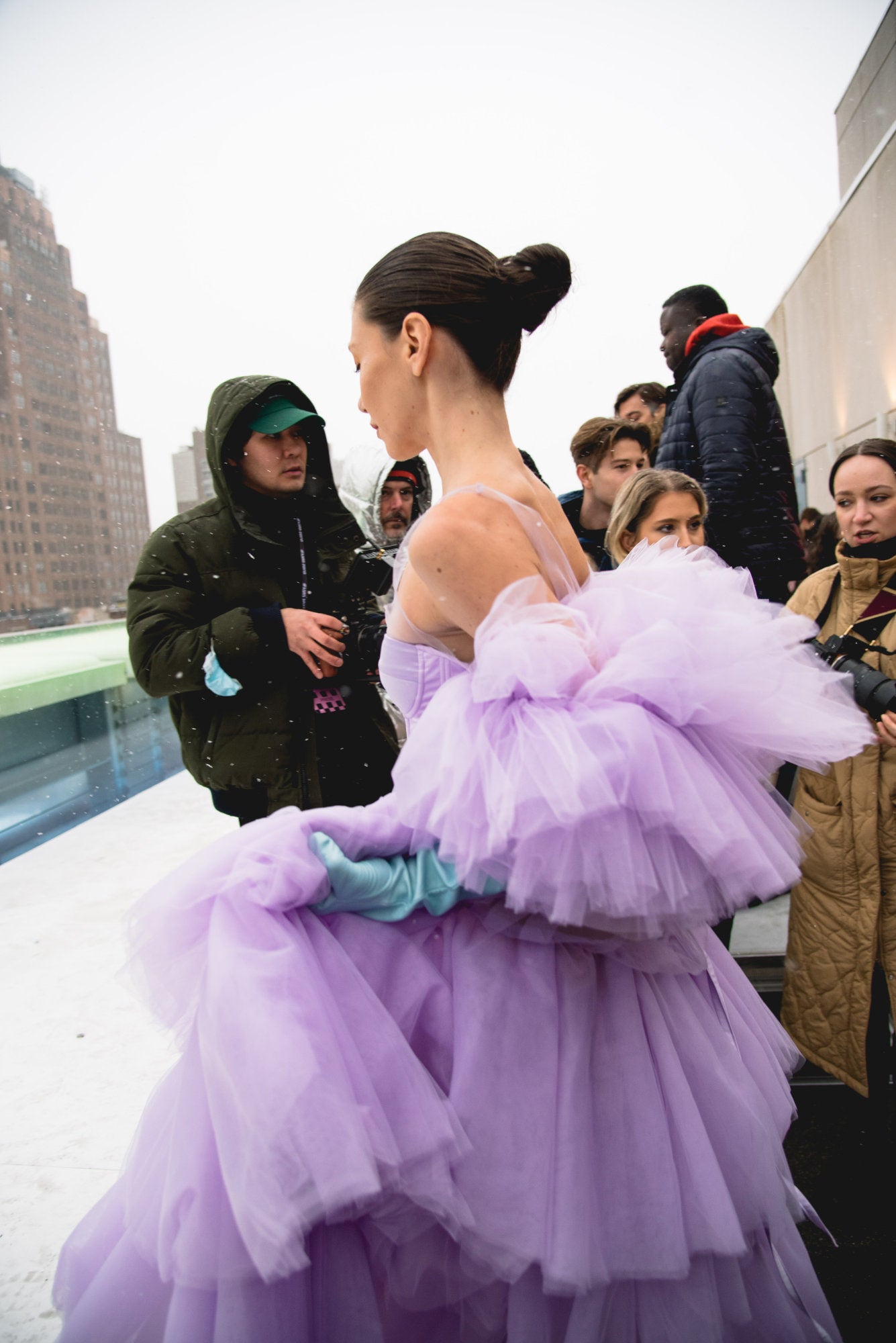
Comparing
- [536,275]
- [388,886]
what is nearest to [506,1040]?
[388,886]

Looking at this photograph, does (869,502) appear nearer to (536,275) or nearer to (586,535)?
(586,535)

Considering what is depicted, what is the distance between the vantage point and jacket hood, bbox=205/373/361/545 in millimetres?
1885

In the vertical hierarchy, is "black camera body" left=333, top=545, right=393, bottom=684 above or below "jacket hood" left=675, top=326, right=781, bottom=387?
below

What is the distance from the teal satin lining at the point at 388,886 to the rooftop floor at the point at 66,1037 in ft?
0.86

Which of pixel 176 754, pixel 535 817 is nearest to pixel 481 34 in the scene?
pixel 535 817

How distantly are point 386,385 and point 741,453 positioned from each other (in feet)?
4.97

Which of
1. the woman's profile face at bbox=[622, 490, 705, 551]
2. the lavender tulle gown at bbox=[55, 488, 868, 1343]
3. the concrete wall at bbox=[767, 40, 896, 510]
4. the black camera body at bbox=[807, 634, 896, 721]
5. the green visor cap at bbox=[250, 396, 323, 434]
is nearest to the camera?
the lavender tulle gown at bbox=[55, 488, 868, 1343]

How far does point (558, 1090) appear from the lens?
2.80ft

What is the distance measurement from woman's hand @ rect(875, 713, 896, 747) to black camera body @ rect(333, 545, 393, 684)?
46.7 inches

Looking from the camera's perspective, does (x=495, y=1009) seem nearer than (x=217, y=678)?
Yes

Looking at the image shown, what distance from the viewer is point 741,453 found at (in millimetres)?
2211

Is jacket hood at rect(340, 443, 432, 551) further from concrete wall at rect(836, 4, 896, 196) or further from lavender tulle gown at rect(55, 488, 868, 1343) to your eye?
concrete wall at rect(836, 4, 896, 196)

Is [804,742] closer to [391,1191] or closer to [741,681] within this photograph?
[741,681]

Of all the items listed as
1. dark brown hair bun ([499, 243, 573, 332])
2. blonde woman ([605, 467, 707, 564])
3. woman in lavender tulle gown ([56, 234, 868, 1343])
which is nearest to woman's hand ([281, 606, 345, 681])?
blonde woman ([605, 467, 707, 564])
